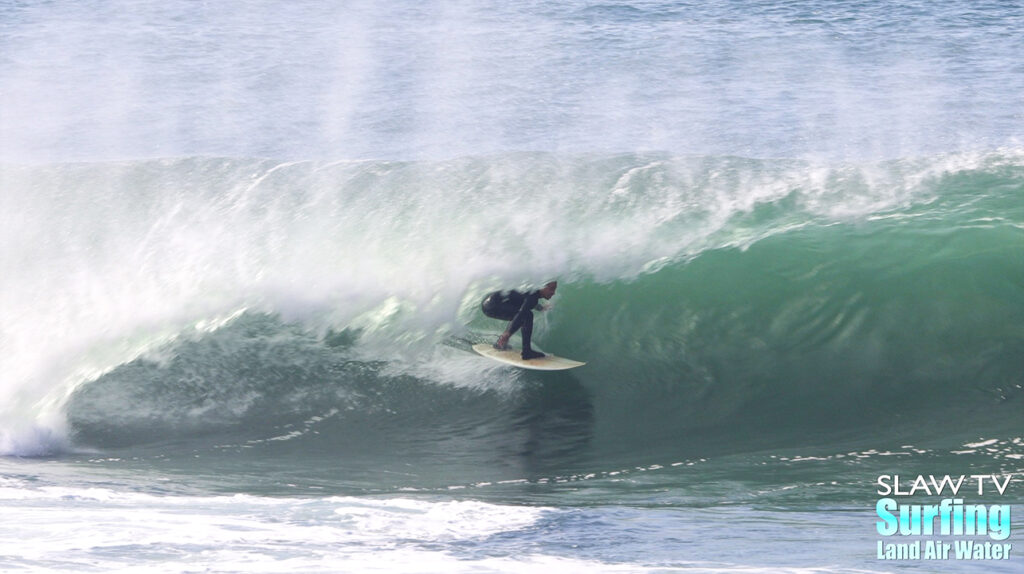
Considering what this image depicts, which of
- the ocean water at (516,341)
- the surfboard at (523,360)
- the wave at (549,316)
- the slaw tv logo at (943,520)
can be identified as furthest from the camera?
the surfboard at (523,360)

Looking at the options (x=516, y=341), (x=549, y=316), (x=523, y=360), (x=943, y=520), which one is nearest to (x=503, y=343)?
(x=523, y=360)

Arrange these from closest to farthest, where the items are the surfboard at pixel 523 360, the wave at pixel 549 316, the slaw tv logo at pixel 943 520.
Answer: the slaw tv logo at pixel 943 520 < the wave at pixel 549 316 < the surfboard at pixel 523 360

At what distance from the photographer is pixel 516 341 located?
9.91m

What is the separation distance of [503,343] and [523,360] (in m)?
0.22

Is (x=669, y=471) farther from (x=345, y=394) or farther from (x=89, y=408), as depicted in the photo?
(x=89, y=408)

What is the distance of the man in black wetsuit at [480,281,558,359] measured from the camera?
30.5ft

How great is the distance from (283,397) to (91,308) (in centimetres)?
303

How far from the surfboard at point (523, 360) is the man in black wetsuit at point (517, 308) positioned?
8cm

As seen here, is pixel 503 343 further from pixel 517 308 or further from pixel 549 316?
pixel 549 316

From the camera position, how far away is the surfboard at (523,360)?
9.40 metres

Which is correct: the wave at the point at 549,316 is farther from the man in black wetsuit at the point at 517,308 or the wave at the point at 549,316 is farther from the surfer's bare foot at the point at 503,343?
the man in black wetsuit at the point at 517,308

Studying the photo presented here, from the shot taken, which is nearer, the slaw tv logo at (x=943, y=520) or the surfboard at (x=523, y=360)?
the slaw tv logo at (x=943, y=520)

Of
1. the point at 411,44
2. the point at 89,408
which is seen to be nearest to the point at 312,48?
the point at 411,44

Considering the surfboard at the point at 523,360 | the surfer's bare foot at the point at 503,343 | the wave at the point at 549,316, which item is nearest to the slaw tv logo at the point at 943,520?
the wave at the point at 549,316
